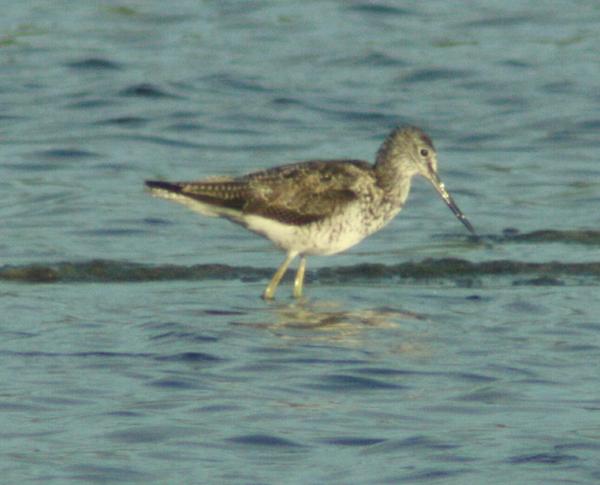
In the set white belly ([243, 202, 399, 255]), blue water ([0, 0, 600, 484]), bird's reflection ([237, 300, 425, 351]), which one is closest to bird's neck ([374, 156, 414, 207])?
white belly ([243, 202, 399, 255])

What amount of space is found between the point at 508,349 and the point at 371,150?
6.91 m

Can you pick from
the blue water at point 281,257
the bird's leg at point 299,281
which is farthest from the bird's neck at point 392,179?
the bird's leg at point 299,281

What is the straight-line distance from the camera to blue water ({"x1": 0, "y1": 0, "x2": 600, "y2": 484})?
7664 millimetres

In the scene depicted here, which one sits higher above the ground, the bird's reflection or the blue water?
the blue water

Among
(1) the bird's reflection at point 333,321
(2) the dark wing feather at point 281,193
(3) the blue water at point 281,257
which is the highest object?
(2) the dark wing feather at point 281,193

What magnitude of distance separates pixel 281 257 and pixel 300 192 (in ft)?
5.31

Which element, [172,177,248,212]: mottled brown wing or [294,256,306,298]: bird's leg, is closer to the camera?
[172,177,248,212]: mottled brown wing

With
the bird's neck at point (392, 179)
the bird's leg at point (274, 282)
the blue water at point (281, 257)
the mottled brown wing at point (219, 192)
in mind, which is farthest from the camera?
the bird's neck at point (392, 179)

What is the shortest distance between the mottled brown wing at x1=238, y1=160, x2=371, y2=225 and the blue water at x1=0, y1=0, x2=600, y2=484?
608 millimetres

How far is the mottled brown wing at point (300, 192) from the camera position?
11.2m

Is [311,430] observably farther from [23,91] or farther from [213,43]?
[213,43]

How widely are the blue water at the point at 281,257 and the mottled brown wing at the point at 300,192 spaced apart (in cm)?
61

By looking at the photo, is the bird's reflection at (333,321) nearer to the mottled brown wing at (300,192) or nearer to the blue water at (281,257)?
the blue water at (281,257)

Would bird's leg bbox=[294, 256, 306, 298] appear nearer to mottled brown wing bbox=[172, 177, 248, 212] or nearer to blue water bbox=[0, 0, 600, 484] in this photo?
blue water bbox=[0, 0, 600, 484]
